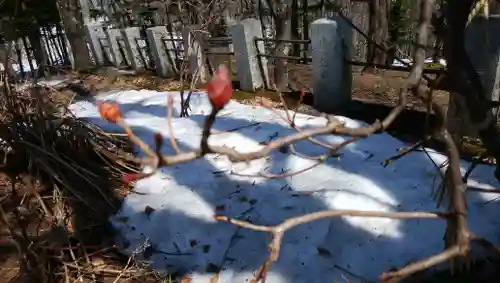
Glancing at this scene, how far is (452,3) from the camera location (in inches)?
67.6

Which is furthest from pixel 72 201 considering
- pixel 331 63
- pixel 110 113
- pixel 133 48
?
pixel 133 48

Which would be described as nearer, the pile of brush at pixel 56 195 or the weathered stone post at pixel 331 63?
the pile of brush at pixel 56 195

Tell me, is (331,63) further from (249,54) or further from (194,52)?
(194,52)

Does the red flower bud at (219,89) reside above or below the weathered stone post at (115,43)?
above

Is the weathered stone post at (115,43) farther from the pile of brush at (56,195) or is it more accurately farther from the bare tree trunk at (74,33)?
the pile of brush at (56,195)

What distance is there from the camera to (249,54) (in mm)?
7086

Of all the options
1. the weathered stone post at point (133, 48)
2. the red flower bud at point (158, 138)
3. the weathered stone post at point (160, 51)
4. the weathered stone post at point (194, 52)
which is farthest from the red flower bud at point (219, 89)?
the weathered stone post at point (133, 48)

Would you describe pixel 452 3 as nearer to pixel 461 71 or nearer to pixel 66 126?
pixel 461 71

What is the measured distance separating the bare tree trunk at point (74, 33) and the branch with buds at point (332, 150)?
42.5ft

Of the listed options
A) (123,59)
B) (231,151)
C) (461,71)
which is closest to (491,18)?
(461,71)

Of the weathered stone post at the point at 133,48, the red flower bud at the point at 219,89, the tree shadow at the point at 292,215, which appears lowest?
the tree shadow at the point at 292,215

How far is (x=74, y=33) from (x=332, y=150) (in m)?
13.5

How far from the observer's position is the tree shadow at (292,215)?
10.1 ft

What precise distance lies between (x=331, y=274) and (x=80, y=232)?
2.14m
